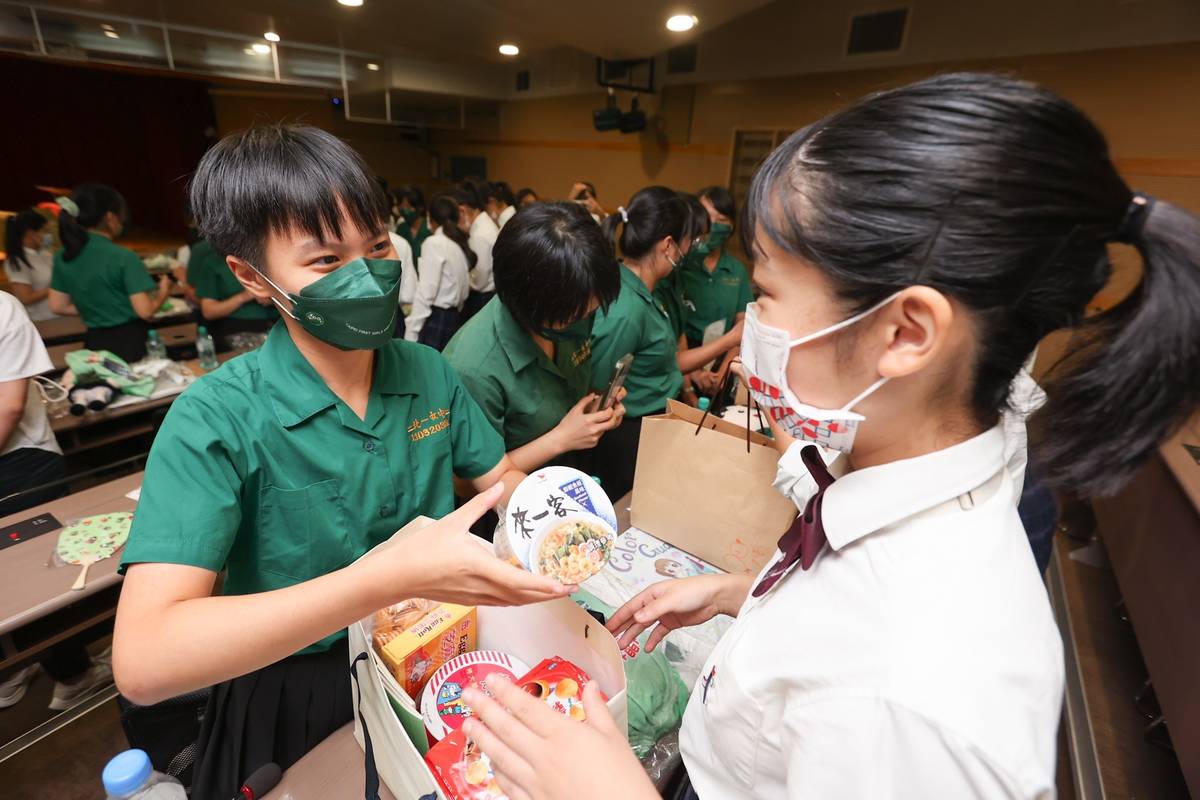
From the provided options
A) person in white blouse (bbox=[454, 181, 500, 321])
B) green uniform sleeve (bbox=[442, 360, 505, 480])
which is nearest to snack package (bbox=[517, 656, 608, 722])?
green uniform sleeve (bbox=[442, 360, 505, 480])

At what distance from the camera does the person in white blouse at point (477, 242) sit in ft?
18.0

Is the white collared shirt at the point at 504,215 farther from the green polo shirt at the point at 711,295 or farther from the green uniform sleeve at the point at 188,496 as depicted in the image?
the green uniform sleeve at the point at 188,496

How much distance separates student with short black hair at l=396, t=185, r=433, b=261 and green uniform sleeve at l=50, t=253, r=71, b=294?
3930 mm

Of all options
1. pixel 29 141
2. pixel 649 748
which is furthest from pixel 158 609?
pixel 29 141

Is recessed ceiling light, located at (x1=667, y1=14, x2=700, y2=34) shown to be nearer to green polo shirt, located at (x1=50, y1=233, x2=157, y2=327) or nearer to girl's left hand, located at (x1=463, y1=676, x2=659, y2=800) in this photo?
green polo shirt, located at (x1=50, y1=233, x2=157, y2=327)

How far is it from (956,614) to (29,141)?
16.5m

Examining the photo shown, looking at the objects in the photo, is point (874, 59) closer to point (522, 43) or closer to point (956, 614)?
point (522, 43)

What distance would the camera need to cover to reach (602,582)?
4.74 feet

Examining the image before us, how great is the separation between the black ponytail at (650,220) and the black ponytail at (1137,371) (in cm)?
208

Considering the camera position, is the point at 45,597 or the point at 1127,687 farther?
the point at 1127,687

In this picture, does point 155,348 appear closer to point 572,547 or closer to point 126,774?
point 126,774

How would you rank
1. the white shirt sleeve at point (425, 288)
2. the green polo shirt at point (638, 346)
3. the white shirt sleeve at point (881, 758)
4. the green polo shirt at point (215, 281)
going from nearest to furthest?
the white shirt sleeve at point (881, 758) < the green polo shirt at point (638, 346) < the green polo shirt at point (215, 281) < the white shirt sleeve at point (425, 288)

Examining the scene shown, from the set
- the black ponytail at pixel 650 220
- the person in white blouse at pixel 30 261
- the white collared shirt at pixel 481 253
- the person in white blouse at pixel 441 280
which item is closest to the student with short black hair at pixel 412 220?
the white collared shirt at pixel 481 253

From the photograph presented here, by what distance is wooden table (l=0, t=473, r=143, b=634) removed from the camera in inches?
59.9
